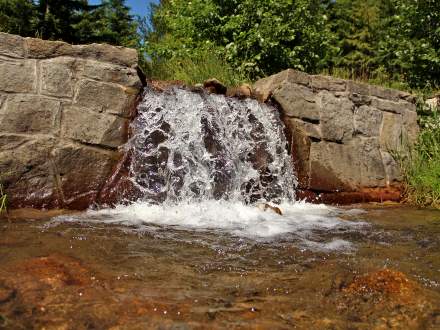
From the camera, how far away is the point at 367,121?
5043mm

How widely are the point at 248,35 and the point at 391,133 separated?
8.89 ft

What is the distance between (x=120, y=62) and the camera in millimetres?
3721

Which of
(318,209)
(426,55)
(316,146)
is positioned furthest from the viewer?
(426,55)

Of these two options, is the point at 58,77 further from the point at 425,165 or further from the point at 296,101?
the point at 425,165

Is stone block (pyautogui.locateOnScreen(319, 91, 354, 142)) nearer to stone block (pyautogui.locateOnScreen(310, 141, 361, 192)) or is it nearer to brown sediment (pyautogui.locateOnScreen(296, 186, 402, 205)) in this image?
stone block (pyautogui.locateOnScreen(310, 141, 361, 192))

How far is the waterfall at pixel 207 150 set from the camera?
3617 millimetres

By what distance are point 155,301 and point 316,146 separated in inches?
136

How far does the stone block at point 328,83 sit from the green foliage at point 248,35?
1.86 m

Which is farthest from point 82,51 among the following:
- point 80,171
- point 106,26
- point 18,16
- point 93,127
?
point 106,26

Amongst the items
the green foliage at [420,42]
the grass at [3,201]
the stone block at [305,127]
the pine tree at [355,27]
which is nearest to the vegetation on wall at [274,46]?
the green foliage at [420,42]

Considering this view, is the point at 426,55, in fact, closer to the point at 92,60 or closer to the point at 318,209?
the point at 318,209

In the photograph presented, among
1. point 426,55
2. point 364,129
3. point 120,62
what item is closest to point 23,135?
point 120,62

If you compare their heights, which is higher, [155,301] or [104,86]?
[104,86]

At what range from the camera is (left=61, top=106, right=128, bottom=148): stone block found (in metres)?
3.40
